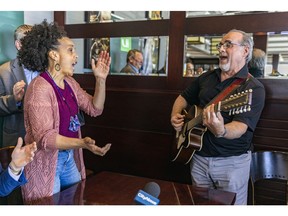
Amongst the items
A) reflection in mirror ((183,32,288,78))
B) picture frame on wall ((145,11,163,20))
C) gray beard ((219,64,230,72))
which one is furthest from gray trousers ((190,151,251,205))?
picture frame on wall ((145,11,163,20))

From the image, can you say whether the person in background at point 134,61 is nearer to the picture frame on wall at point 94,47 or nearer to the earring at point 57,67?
the picture frame on wall at point 94,47

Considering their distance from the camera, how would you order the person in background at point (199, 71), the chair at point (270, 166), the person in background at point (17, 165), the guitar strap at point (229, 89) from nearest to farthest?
the person in background at point (17, 165) < the guitar strap at point (229, 89) < the chair at point (270, 166) < the person in background at point (199, 71)

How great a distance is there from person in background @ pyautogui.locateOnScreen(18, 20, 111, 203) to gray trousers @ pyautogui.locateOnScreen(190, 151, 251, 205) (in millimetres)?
741

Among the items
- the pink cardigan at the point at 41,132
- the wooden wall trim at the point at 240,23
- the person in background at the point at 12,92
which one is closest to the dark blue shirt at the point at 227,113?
the wooden wall trim at the point at 240,23

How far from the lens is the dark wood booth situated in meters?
2.04

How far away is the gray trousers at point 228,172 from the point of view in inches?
68.8

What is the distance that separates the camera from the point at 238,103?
141 cm

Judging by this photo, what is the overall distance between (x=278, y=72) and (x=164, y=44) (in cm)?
94

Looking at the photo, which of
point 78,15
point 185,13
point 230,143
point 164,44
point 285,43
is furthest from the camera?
point 78,15

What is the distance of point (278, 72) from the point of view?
203cm
